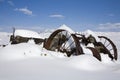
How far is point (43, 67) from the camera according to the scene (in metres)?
7.20

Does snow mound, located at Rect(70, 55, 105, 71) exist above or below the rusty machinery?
below

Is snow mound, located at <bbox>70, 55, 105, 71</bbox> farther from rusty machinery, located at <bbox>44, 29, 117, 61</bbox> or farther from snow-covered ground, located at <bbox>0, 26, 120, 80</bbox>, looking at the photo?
rusty machinery, located at <bbox>44, 29, 117, 61</bbox>

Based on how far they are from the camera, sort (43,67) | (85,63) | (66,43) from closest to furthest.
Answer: (43,67) → (85,63) → (66,43)

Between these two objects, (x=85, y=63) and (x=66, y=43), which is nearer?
(x=85, y=63)

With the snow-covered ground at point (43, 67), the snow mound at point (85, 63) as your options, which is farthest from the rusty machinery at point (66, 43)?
the snow mound at point (85, 63)

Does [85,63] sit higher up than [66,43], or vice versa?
[66,43]

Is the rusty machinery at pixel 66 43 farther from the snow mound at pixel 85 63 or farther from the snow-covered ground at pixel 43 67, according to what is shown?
the snow mound at pixel 85 63

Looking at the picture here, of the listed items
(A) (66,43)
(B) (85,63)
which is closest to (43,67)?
(B) (85,63)

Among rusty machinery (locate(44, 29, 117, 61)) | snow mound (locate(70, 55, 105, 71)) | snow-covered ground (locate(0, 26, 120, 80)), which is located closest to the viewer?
snow-covered ground (locate(0, 26, 120, 80))

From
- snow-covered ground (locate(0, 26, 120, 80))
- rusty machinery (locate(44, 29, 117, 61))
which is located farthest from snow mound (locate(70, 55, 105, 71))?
rusty machinery (locate(44, 29, 117, 61))

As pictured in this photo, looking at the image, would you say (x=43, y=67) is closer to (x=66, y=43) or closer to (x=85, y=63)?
(x=85, y=63)

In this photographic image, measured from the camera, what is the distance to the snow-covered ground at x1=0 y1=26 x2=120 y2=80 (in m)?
6.18

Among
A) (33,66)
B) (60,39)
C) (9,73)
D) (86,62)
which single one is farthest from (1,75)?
(60,39)

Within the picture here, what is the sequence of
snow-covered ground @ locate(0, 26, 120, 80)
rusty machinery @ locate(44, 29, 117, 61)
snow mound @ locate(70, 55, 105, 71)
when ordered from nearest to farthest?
snow-covered ground @ locate(0, 26, 120, 80) < snow mound @ locate(70, 55, 105, 71) < rusty machinery @ locate(44, 29, 117, 61)
